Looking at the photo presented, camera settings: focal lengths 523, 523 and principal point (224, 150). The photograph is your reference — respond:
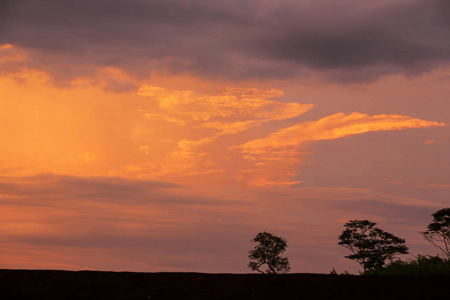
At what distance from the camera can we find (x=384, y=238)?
66.0 m

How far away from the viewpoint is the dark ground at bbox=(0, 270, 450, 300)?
61.0ft

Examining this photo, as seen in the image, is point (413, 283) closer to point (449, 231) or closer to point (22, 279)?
point (22, 279)

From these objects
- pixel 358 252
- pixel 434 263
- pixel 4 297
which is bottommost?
pixel 4 297

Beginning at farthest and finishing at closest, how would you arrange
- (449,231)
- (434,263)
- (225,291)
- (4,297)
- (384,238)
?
(384,238) < (449,231) < (434,263) < (225,291) < (4,297)

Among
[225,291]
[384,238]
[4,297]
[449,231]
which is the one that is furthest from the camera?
[384,238]

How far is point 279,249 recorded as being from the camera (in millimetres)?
64750

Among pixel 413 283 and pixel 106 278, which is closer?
pixel 413 283

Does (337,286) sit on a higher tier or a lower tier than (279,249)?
lower

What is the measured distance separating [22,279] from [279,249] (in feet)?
154

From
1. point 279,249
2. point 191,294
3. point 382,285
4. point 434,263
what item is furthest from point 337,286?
point 279,249

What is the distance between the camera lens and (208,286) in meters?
20.4

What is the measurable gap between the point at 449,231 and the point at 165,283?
50160 millimetres

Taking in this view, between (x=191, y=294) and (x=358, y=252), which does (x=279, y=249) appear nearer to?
(x=358, y=252)

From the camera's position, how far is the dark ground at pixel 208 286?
18594 mm
